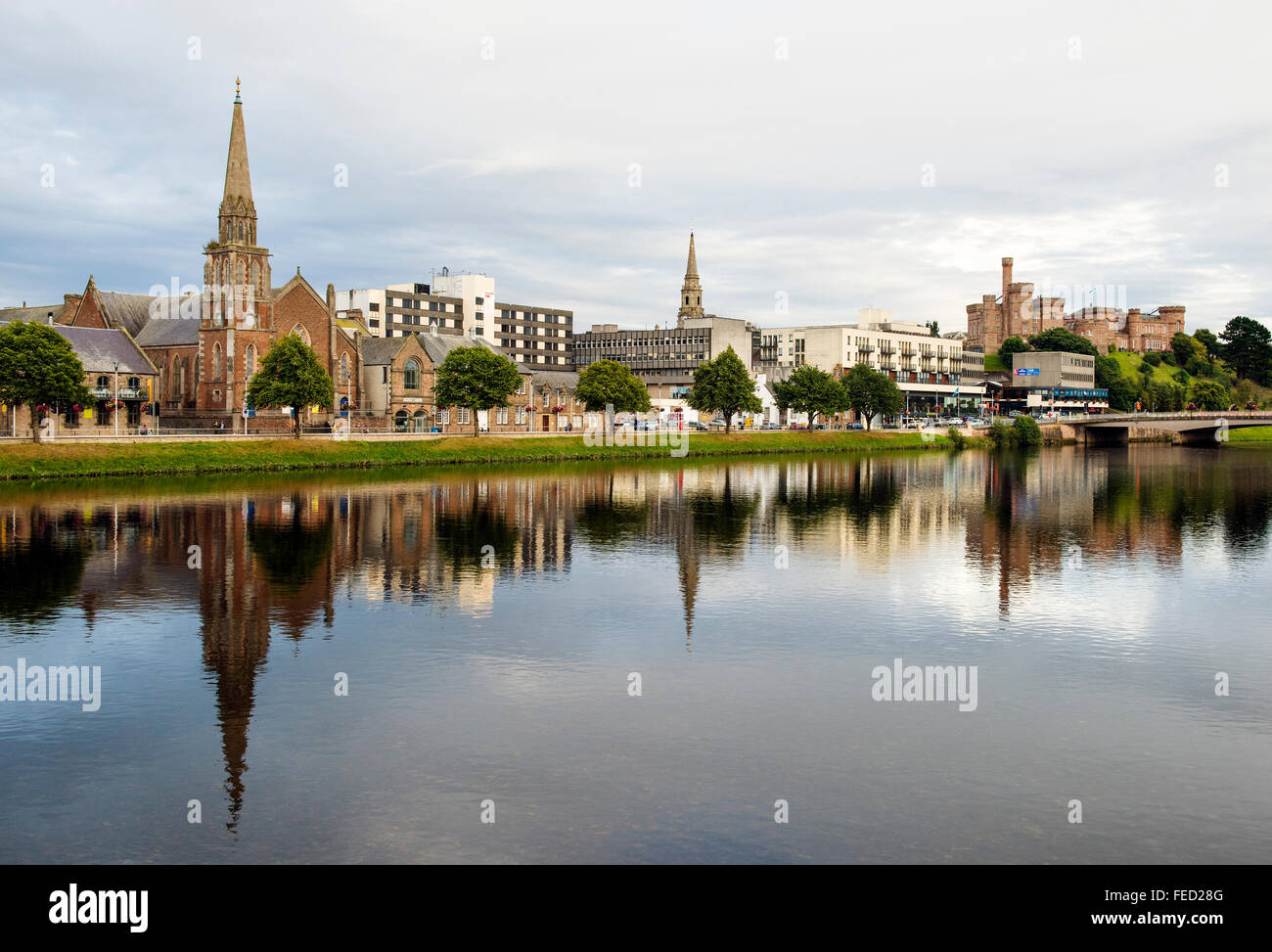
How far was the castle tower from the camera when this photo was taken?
120 m

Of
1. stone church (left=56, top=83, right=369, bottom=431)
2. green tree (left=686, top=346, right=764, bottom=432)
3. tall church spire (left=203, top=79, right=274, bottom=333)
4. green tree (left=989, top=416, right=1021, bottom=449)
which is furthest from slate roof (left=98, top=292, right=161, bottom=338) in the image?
green tree (left=989, top=416, right=1021, bottom=449)

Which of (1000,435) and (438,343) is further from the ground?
(438,343)

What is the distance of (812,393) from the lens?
17250 centimetres

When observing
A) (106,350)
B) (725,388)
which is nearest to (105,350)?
(106,350)

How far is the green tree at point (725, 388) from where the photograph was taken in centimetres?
15412

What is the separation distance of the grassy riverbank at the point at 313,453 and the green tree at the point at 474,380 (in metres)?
6.56

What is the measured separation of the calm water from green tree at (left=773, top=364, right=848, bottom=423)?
117906 millimetres

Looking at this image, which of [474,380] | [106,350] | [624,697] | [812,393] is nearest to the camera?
[624,697]

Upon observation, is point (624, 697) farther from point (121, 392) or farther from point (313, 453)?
point (121, 392)

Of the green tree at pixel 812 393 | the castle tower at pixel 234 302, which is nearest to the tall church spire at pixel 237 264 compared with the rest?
the castle tower at pixel 234 302

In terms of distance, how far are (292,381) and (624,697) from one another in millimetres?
91817

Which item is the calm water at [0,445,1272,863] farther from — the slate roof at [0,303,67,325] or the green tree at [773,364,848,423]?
the green tree at [773,364,848,423]
